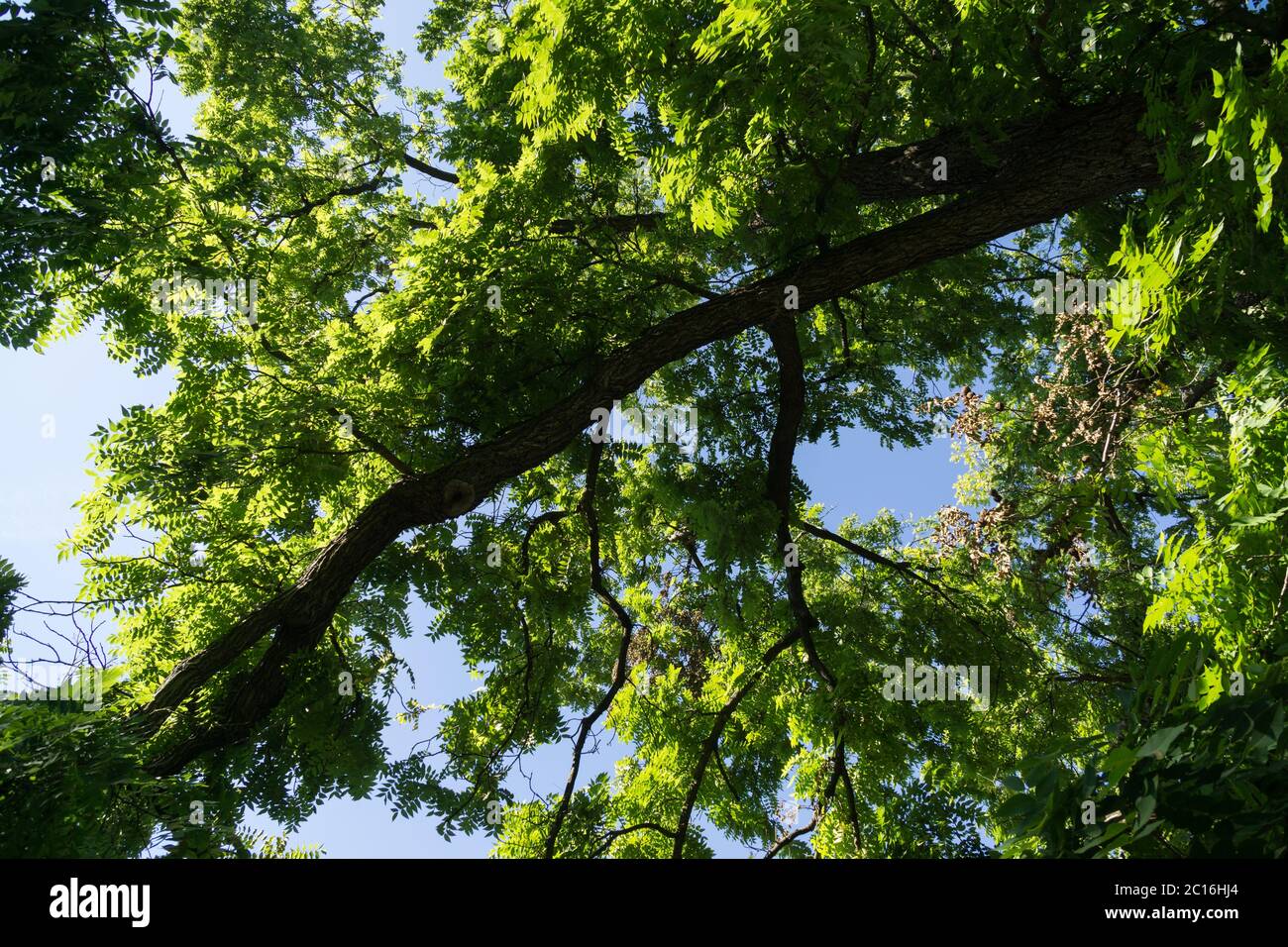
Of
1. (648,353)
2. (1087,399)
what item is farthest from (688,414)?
(1087,399)

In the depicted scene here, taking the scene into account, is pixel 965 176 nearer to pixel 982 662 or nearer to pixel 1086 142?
pixel 1086 142

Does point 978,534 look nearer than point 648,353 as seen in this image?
No

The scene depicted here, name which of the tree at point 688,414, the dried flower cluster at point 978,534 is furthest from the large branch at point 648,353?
the dried flower cluster at point 978,534

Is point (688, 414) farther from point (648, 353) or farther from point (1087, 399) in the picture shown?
point (1087, 399)

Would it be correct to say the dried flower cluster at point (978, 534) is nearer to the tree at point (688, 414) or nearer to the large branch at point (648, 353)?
the tree at point (688, 414)

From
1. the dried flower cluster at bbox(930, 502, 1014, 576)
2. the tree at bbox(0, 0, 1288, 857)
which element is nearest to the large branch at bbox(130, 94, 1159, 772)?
the tree at bbox(0, 0, 1288, 857)

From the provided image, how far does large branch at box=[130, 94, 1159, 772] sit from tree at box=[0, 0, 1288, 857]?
3 cm

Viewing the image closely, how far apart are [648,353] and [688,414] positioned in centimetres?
256

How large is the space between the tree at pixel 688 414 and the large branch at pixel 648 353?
28 millimetres

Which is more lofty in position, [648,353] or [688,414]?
[688,414]

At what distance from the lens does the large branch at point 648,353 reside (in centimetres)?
474

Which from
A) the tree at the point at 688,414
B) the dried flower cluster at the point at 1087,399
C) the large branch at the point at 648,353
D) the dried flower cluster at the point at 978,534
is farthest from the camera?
the dried flower cluster at the point at 978,534

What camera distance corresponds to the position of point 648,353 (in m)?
5.72

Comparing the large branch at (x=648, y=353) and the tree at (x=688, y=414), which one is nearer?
the tree at (x=688, y=414)
